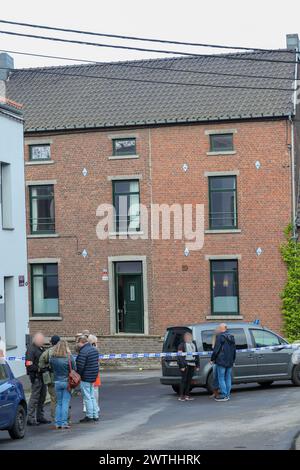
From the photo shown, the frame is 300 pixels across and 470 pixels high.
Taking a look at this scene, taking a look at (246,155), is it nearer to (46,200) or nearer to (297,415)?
(46,200)

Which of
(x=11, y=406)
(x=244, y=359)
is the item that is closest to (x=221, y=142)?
(x=244, y=359)

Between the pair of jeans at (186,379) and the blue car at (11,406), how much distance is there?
527cm

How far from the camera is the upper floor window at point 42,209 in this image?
3544 cm

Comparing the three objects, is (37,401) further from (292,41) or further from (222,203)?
(292,41)

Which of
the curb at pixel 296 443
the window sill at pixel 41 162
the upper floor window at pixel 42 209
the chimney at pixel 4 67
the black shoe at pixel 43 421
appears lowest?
the black shoe at pixel 43 421

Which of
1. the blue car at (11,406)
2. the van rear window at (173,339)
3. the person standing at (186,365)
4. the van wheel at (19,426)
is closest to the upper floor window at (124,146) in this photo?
the van rear window at (173,339)

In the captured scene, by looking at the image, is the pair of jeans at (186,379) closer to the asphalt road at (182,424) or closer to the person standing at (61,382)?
the asphalt road at (182,424)

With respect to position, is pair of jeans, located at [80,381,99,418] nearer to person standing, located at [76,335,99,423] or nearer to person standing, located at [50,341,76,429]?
person standing, located at [76,335,99,423]

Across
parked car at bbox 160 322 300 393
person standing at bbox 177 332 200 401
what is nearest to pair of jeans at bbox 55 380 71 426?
person standing at bbox 177 332 200 401

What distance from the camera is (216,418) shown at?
17703 millimetres

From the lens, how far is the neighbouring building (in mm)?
25719

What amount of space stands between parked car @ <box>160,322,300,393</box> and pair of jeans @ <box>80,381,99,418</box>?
4372 mm

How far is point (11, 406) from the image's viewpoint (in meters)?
15.7
